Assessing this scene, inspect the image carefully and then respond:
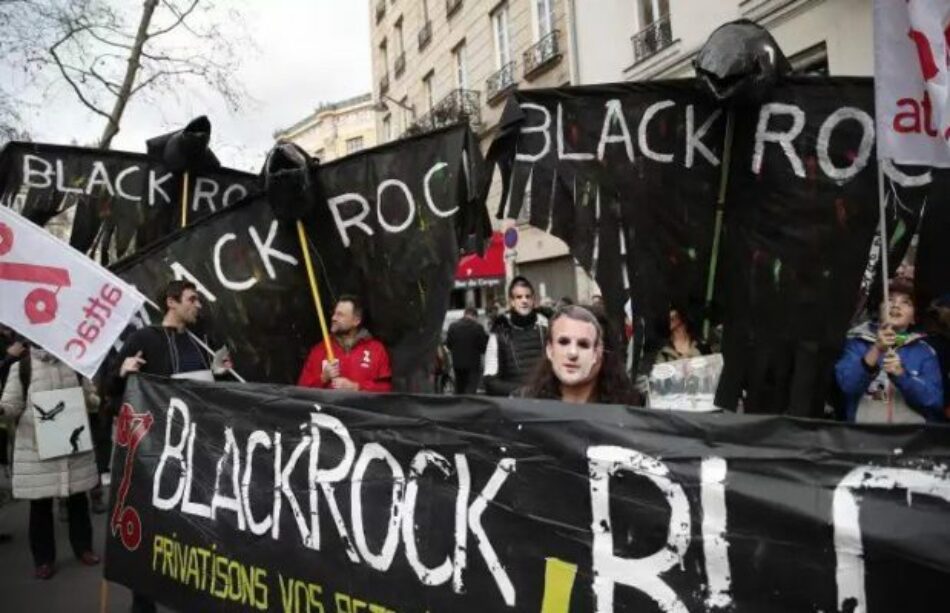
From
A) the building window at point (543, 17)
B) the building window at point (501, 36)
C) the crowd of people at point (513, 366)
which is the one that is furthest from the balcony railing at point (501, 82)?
the crowd of people at point (513, 366)

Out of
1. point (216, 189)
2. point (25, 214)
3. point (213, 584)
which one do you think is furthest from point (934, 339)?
point (25, 214)

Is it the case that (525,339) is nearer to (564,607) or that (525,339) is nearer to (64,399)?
(64,399)

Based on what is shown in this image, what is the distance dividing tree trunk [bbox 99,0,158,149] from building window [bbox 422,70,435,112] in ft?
47.5

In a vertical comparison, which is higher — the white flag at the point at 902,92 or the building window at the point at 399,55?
the building window at the point at 399,55

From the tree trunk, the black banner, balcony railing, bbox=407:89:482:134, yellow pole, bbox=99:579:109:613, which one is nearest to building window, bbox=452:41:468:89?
balcony railing, bbox=407:89:482:134

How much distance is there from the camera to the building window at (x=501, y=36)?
20.2 metres

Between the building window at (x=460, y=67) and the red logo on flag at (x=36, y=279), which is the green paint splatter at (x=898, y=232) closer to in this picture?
the red logo on flag at (x=36, y=279)

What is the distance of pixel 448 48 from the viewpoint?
77.0ft

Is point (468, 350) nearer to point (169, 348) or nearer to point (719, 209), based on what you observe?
point (169, 348)

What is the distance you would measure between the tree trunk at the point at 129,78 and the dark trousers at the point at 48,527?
763cm

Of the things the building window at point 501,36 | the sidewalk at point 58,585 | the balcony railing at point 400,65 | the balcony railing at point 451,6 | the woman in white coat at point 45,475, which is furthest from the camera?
the balcony railing at point 400,65

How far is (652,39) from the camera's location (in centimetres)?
1349

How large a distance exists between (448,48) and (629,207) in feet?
69.6

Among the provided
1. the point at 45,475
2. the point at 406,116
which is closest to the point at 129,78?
the point at 45,475
